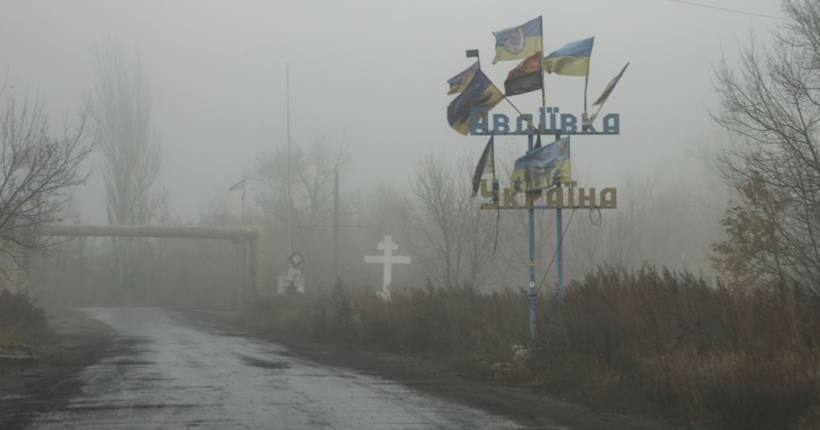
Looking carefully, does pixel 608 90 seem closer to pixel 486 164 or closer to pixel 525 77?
pixel 525 77

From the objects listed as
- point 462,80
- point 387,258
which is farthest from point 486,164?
point 387,258

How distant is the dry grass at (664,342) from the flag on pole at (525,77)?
12.8 ft

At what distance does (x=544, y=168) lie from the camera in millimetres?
16578

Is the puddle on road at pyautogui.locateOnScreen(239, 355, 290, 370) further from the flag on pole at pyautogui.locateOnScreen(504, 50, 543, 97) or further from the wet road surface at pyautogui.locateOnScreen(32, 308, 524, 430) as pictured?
the flag on pole at pyautogui.locateOnScreen(504, 50, 543, 97)

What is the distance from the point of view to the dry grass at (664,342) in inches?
367

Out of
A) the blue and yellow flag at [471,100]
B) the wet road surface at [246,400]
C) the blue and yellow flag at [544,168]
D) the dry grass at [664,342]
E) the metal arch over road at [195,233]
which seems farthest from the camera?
the metal arch over road at [195,233]

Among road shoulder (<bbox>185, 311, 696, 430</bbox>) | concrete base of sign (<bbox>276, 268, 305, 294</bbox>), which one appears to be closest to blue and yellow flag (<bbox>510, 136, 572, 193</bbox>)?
road shoulder (<bbox>185, 311, 696, 430</bbox>)

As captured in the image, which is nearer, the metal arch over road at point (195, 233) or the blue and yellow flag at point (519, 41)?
the blue and yellow flag at point (519, 41)

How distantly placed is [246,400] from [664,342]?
18.9 ft

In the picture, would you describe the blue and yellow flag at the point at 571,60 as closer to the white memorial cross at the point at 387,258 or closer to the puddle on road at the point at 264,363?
the puddle on road at the point at 264,363

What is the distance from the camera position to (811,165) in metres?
19.9

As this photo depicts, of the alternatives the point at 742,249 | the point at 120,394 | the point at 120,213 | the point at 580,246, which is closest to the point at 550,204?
the point at 120,394

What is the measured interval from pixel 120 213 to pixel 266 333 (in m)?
51.0

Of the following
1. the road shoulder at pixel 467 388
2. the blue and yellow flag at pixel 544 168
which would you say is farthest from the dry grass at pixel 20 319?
the blue and yellow flag at pixel 544 168
